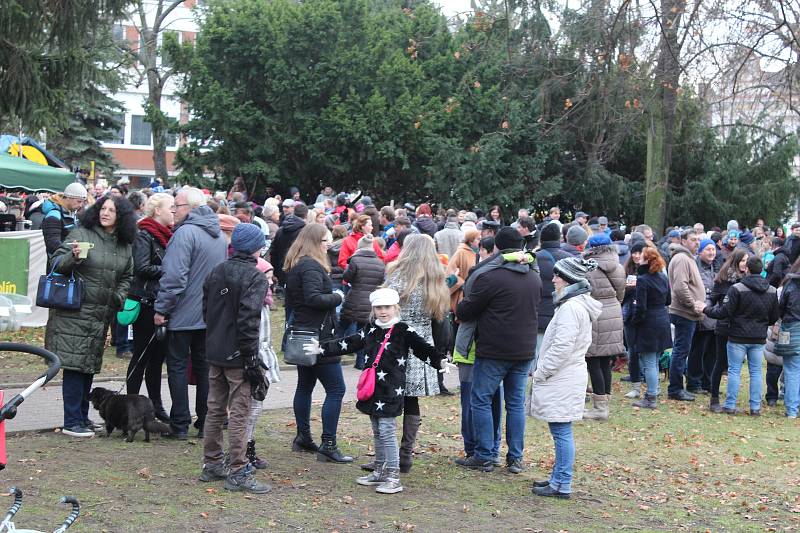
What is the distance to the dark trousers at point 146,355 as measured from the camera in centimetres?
902

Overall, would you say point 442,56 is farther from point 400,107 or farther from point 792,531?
point 792,531

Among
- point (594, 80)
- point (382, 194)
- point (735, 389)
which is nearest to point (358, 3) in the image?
point (382, 194)

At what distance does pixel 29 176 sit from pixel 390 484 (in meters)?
13.8

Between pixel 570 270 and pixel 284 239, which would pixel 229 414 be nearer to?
pixel 570 270

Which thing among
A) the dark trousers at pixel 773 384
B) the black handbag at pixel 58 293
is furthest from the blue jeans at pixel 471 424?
the dark trousers at pixel 773 384

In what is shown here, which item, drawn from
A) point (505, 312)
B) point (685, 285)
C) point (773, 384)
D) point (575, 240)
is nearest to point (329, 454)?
point (505, 312)

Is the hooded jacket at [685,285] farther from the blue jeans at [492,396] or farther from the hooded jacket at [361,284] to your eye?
the blue jeans at [492,396]

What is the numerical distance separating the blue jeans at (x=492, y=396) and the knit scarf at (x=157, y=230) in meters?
3.00

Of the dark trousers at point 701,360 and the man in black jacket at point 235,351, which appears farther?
the dark trousers at point 701,360

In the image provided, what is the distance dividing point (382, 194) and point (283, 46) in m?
5.40

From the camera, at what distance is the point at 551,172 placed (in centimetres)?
3039

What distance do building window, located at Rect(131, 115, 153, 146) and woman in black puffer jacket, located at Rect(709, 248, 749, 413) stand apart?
51.7 metres

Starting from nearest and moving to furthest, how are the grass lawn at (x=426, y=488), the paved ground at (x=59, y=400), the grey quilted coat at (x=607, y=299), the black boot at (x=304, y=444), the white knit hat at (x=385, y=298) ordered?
the grass lawn at (x=426, y=488) < the white knit hat at (x=385, y=298) < the black boot at (x=304, y=444) < the paved ground at (x=59, y=400) < the grey quilted coat at (x=607, y=299)

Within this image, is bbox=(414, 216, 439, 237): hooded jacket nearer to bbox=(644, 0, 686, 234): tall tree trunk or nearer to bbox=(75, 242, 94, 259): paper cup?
bbox=(644, 0, 686, 234): tall tree trunk
